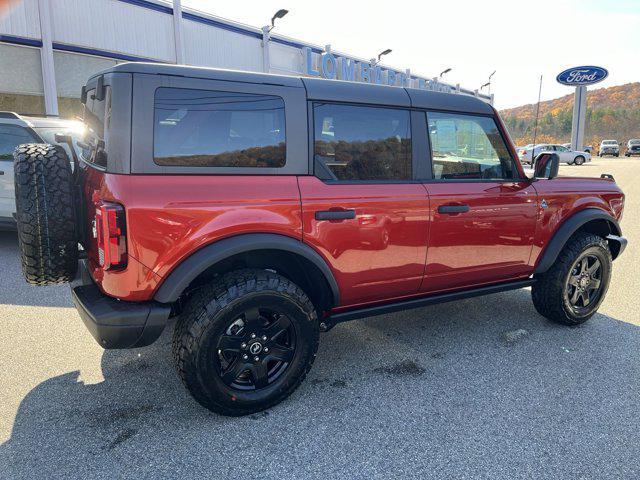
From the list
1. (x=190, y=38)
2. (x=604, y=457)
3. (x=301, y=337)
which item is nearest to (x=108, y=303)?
(x=301, y=337)

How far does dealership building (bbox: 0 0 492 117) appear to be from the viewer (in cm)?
1203

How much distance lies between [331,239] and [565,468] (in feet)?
5.53

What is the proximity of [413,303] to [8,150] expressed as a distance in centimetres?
592

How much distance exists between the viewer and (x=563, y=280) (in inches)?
151

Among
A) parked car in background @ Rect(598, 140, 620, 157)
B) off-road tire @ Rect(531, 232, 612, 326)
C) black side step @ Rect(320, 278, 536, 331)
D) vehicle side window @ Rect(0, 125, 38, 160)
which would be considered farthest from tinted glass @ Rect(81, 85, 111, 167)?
parked car in background @ Rect(598, 140, 620, 157)

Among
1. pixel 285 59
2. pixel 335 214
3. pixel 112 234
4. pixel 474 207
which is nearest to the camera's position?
pixel 112 234

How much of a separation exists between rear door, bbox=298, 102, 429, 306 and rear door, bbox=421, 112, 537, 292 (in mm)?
180

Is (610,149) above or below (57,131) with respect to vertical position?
above

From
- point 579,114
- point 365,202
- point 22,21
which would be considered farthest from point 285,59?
point 579,114

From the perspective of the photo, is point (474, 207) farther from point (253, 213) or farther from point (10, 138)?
point (10, 138)

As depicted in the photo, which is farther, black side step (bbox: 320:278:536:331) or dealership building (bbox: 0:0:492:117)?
dealership building (bbox: 0:0:492:117)

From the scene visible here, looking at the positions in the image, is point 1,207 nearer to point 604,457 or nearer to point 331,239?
point 331,239

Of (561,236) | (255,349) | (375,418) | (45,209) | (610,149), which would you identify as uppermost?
(610,149)

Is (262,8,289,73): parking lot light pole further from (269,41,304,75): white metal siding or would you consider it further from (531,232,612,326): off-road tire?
(531,232,612,326): off-road tire
